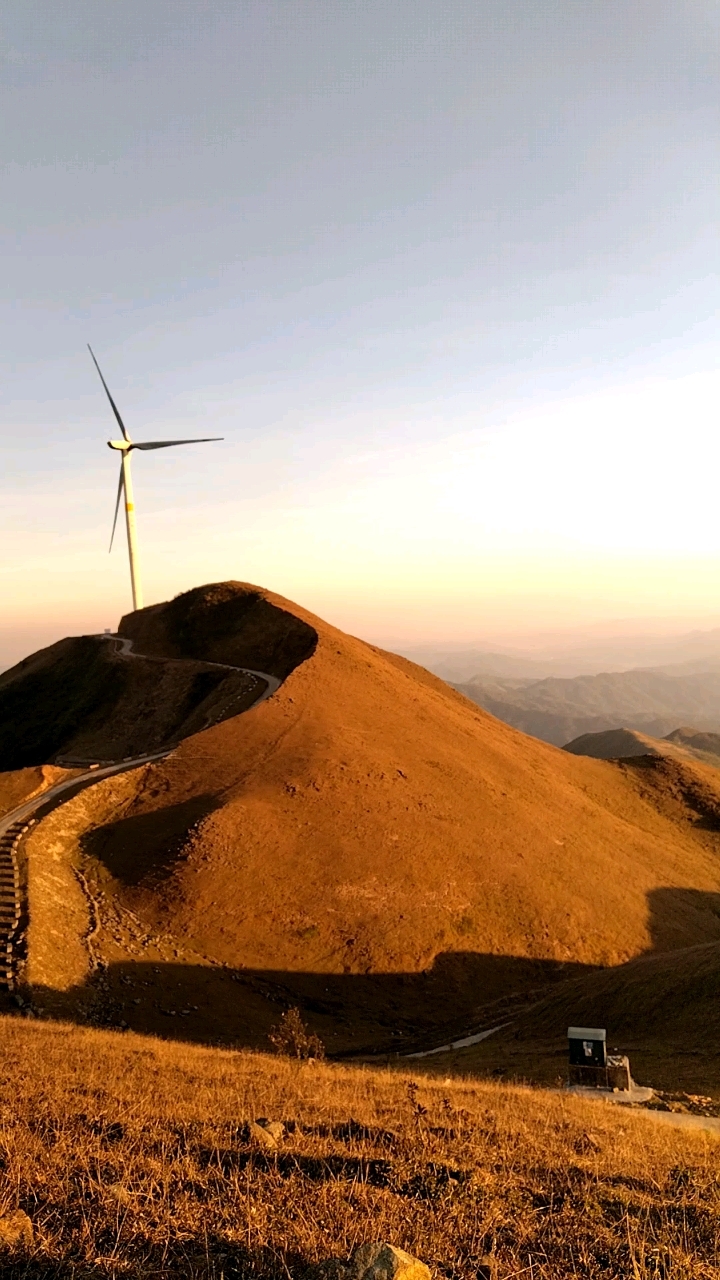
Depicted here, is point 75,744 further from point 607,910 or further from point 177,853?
point 607,910

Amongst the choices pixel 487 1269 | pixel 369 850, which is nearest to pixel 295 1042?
pixel 487 1269

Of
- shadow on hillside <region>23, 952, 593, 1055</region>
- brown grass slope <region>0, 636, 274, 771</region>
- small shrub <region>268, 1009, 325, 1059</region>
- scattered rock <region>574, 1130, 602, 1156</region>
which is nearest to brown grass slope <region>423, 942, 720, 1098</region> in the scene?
shadow on hillside <region>23, 952, 593, 1055</region>

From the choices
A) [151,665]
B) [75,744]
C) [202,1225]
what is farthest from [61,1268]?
[151,665]

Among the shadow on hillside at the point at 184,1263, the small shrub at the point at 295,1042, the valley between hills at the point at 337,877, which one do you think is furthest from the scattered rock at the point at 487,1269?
the small shrub at the point at 295,1042

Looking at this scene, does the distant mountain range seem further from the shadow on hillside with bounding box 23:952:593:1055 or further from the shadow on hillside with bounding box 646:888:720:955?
the shadow on hillside with bounding box 23:952:593:1055

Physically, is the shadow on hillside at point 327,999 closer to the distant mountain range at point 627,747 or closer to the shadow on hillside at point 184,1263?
the shadow on hillside at point 184,1263

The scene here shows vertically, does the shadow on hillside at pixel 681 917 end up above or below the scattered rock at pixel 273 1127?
below
